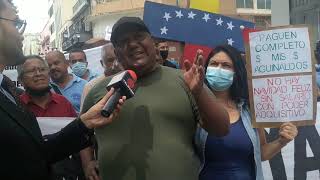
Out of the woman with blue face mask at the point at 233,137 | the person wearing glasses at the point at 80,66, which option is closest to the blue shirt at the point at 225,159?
the woman with blue face mask at the point at 233,137

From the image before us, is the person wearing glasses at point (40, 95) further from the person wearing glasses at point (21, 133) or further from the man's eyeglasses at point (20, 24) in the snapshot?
the man's eyeglasses at point (20, 24)

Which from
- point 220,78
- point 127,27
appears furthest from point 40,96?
point 127,27

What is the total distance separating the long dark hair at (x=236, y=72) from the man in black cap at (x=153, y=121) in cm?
73

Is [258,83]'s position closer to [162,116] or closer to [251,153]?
[251,153]

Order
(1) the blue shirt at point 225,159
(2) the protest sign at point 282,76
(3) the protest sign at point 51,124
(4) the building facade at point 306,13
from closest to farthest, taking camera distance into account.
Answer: (1) the blue shirt at point 225,159 → (2) the protest sign at point 282,76 → (3) the protest sign at point 51,124 → (4) the building facade at point 306,13

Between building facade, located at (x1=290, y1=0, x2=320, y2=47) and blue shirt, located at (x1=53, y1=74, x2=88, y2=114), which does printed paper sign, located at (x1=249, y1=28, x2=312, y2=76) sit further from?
building facade, located at (x1=290, y1=0, x2=320, y2=47)

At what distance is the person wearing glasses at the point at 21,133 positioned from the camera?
1.96 meters

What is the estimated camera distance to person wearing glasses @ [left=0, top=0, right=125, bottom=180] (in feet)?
6.43

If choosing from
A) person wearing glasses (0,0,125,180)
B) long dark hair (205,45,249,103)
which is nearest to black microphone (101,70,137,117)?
person wearing glasses (0,0,125,180)

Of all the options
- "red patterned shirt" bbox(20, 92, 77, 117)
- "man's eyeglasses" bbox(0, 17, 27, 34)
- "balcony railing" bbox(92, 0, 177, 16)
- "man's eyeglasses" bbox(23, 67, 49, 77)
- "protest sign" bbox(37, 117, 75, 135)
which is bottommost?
"protest sign" bbox(37, 117, 75, 135)

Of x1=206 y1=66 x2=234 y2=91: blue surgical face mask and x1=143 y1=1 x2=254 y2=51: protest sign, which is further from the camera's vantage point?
x1=143 y1=1 x2=254 y2=51: protest sign

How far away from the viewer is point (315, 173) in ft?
13.4

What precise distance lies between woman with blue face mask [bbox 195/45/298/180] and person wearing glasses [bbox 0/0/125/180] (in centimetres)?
76

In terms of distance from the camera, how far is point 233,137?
3.05 metres
